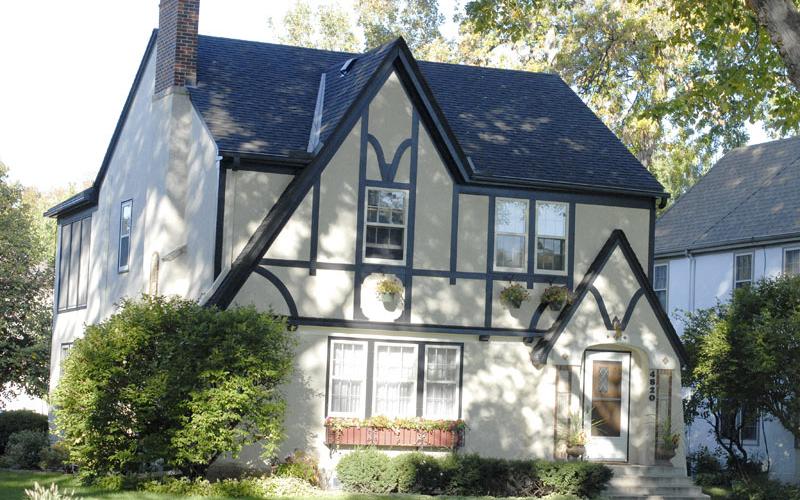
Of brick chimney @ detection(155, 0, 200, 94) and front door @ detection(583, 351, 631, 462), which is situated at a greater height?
brick chimney @ detection(155, 0, 200, 94)

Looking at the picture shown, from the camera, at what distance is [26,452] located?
24703mm

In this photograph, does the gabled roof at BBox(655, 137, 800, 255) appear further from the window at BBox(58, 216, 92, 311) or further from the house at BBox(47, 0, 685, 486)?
the window at BBox(58, 216, 92, 311)

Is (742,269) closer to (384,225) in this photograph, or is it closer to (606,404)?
(606,404)

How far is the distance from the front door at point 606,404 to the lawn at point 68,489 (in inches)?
120

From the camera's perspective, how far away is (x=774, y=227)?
98.4 ft

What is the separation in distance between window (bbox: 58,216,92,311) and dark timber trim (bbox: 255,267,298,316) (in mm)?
8477

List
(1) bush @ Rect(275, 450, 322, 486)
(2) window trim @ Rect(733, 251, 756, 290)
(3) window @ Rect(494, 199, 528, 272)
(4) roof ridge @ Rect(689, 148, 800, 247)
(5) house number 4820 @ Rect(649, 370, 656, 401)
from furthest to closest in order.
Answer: (4) roof ridge @ Rect(689, 148, 800, 247)
(2) window trim @ Rect(733, 251, 756, 290)
(5) house number 4820 @ Rect(649, 370, 656, 401)
(3) window @ Rect(494, 199, 528, 272)
(1) bush @ Rect(275, 450, 322, 486)

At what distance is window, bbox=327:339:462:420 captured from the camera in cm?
2181

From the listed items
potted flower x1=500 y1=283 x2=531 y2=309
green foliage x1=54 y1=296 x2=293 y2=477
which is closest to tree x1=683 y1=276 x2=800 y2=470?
potted flower x1=500 y1=283 x2=531 y2=309

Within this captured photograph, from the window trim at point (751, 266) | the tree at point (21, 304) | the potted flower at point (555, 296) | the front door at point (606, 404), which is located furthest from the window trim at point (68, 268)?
the window trim at point (751, 266)

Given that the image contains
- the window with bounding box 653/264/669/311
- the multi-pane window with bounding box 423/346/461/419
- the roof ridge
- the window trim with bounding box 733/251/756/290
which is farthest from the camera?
the window with bounding box 653/264/669/311

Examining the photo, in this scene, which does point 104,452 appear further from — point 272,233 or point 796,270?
point 796,270

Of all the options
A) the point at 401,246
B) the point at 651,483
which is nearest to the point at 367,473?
the point at 401,246

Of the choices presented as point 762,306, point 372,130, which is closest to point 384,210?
point 372,130
